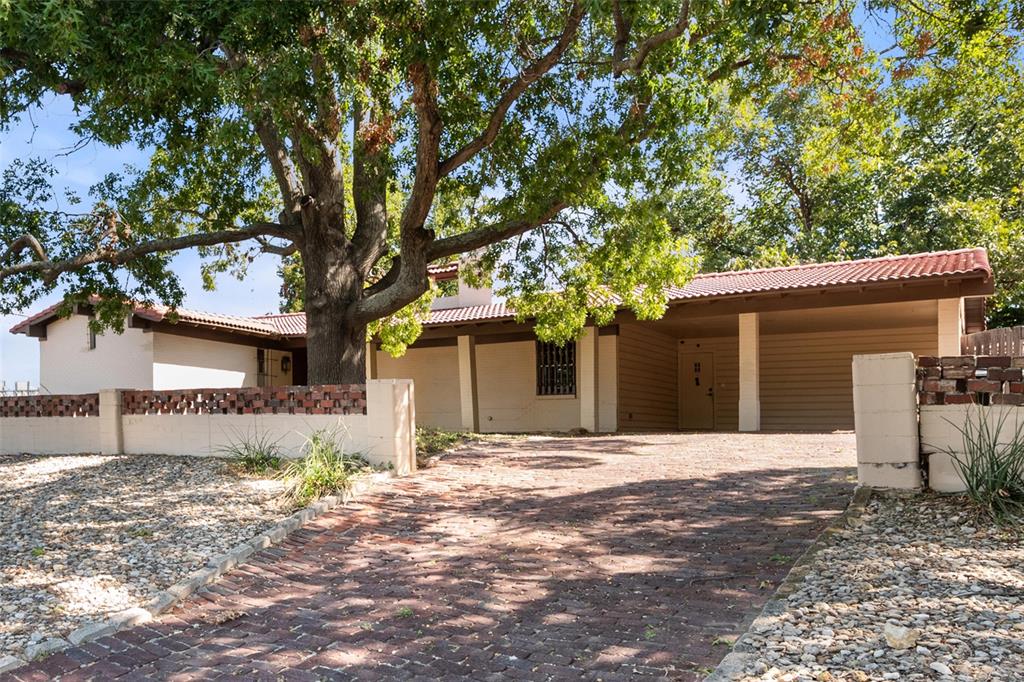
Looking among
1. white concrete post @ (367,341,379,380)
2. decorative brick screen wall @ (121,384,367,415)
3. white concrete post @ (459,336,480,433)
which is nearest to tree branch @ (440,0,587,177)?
decorative brick screen wall @ (121,384,367,415)

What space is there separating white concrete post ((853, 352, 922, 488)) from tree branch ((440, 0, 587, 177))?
4.87m

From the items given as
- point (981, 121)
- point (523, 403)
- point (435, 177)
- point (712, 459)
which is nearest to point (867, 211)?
point (981, 121)

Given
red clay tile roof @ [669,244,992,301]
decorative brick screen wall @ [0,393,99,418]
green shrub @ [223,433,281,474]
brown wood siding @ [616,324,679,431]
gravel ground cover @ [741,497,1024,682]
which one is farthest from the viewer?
brown wood siding @ [616,324,679,431]

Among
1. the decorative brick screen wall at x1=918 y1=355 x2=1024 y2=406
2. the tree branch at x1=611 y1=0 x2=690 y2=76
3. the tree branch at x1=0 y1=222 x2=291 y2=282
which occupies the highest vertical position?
the tree branch at x1=611 y1=0 x2=690 y2=76

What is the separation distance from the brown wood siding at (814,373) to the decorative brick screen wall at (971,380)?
1153 centimetres

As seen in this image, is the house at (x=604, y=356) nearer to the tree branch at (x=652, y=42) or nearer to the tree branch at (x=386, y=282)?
the tree branch at (x=386, y=282)

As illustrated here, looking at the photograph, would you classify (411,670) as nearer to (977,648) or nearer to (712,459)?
(977,648)

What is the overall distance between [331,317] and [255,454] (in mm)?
2308

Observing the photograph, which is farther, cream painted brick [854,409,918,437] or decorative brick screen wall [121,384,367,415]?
decorative brick screen wall [121,384,367,415]

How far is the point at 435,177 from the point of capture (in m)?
10.2

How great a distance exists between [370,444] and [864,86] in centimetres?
883

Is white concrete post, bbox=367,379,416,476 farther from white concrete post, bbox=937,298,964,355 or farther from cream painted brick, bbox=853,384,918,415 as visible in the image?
white concrete post, bbox=937,298,964,355

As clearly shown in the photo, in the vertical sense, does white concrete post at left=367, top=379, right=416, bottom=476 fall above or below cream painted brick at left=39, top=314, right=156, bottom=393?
below

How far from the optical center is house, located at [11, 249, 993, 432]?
1566cm
